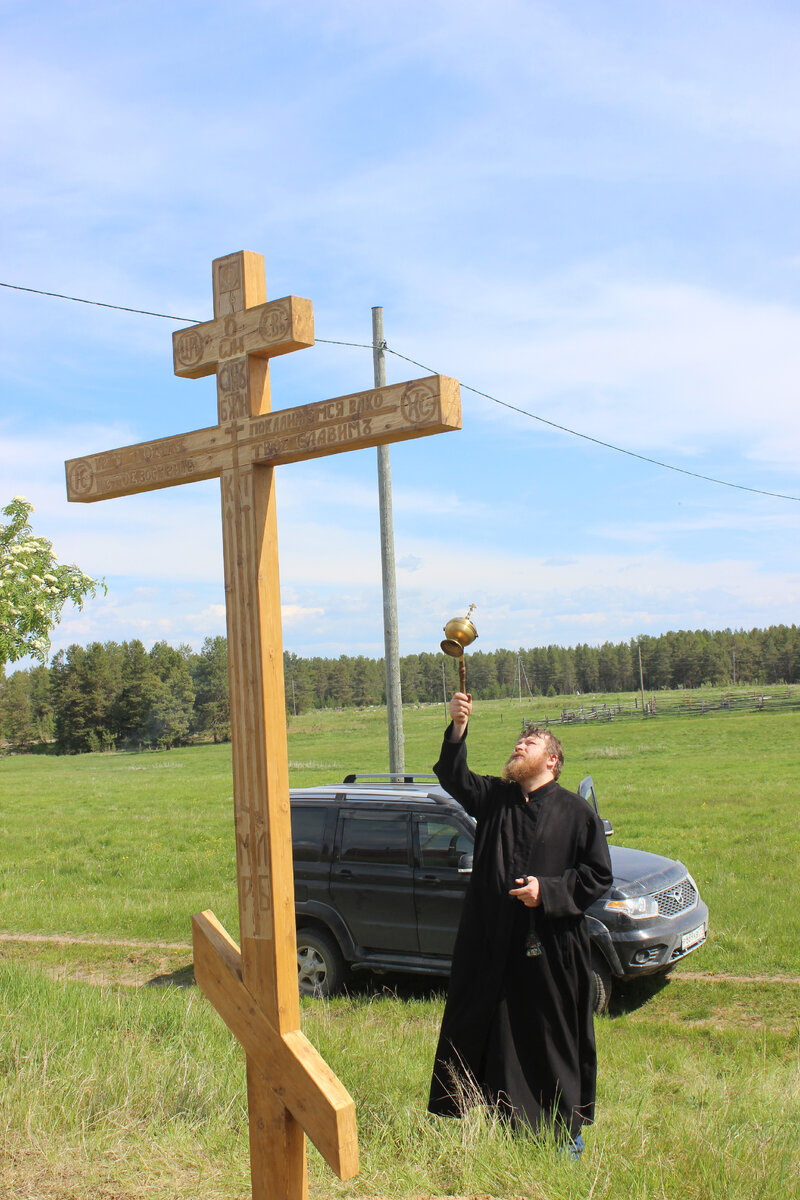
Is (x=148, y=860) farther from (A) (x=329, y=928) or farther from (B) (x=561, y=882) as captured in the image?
(B) (x=561, y=882)

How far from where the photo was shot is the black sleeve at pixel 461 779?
3.98 metres

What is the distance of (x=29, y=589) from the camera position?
28.6 ft

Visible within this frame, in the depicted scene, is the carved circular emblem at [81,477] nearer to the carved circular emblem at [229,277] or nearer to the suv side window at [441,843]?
the carved circular emblem at [229,277]

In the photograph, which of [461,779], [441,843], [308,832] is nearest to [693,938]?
[441,843]

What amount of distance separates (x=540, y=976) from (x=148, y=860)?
1302cm

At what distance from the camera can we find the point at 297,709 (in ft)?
377

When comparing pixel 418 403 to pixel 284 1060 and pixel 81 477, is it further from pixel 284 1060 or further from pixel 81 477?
pixel 284 1060

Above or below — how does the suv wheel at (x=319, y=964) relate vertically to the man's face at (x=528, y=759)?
below

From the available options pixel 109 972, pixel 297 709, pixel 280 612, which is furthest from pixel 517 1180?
pixel 297 709

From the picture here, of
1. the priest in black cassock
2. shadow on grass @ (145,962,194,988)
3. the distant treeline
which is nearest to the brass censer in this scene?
the priest in black cassock

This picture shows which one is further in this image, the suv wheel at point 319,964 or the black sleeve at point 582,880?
the suv wheel at point 319,964

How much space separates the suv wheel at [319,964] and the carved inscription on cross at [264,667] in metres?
5.21

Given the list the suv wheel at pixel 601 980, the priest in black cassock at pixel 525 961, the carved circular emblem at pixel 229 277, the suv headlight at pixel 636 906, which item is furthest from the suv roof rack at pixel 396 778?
the carved circular emblem at pixel 229 277

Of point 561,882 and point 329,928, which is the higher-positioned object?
point 561,882
